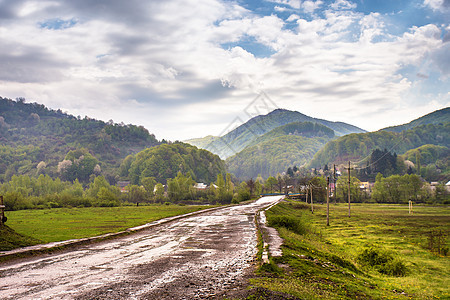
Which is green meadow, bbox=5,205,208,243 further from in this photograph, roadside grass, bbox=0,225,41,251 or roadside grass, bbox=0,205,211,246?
roadside grass, bbox=0,225,41,251

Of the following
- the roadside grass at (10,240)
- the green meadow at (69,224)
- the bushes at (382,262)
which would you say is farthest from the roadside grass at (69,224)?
the bushes at (382,262)

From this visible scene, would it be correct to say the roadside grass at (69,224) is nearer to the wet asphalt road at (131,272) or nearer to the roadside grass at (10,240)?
the roadside grass at (10,240)

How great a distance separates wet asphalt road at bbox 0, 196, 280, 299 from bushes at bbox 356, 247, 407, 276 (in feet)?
23.1

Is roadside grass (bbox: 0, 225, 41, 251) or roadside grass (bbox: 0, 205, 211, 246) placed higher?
roadside grass (bbox: 0, 225, 41, 251)

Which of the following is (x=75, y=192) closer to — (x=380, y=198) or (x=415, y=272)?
(x=380, y=198)

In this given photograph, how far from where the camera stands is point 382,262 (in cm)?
1939

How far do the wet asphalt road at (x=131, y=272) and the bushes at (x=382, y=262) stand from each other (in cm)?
703

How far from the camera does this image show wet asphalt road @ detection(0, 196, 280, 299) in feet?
30.1

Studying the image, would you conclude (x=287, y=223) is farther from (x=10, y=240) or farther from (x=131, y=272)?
(x=10, y=240)

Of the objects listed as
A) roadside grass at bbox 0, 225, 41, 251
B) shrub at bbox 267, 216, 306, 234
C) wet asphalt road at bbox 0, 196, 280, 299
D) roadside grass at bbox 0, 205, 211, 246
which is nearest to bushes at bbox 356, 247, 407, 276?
wet asphalt road at bbox 0, 196, 280, 299

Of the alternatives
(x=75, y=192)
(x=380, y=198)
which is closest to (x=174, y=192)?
(x=75, y=192)

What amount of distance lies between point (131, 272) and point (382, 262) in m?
14.7

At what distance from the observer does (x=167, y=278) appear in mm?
10789

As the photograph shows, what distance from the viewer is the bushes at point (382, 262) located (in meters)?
18.0
